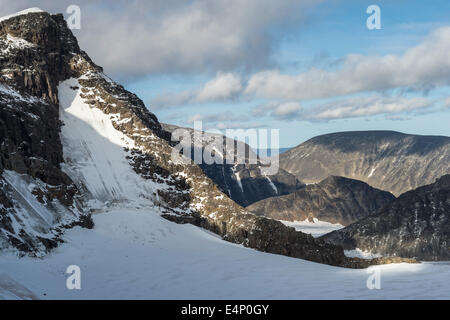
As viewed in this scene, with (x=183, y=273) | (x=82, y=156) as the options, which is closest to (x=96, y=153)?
(x=82, y=156)

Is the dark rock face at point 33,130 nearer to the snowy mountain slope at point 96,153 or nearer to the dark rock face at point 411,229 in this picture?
the snowy mountain slope at point 96,153

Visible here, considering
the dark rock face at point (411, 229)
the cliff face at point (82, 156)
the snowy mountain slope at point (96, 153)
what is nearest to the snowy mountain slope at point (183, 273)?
A: the cliff face at point (82, 156)

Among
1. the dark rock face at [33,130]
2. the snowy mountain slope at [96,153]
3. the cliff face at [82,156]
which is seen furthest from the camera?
the snowy mountain slope at [96,153]

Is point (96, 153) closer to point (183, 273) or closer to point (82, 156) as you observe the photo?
point (82, 156)

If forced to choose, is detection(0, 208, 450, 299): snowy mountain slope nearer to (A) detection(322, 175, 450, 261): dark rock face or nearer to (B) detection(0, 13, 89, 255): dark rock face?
(B) detection(0, 13, 89, 255): dark rock face

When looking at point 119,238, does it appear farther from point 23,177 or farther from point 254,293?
point 254,293

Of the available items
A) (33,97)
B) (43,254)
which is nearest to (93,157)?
(33,97)
